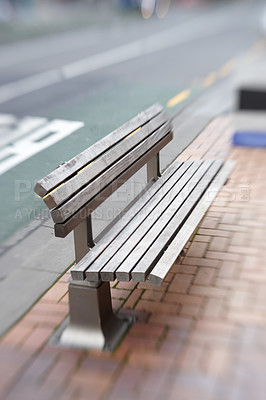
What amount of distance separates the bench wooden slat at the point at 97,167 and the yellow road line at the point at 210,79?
25.9ft

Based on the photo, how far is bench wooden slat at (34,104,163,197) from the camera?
316 centimetres

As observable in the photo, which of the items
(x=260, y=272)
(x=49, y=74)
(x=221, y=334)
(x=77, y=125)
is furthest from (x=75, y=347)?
(x=49, y=74)

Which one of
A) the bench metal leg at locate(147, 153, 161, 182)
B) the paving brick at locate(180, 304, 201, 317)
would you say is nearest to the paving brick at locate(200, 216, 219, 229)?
the bench metal leg at locate(147, 153, 161, 182)

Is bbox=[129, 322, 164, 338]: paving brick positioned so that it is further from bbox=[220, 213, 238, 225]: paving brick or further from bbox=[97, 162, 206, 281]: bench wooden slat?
bbox=[220, 213, 238, 225]: paving brick

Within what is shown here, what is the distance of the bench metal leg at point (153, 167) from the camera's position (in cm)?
470

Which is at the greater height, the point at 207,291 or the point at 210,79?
the point at 210,79

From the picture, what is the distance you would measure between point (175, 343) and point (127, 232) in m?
0.79

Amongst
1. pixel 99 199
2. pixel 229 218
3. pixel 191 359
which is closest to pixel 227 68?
pixel 229 218

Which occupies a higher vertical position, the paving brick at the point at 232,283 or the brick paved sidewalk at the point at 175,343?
the paving brick at the point at 232,283

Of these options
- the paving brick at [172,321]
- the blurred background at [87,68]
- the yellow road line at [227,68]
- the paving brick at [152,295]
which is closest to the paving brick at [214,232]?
the paving brick at [152,295]

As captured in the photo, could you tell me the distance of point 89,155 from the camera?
363 cm

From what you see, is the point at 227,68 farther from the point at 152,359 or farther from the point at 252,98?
the point at 152,359

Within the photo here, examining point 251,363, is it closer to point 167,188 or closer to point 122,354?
point 122,354

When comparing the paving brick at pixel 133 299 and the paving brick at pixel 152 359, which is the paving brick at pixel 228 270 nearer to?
the paving brick at pixel 133 299
